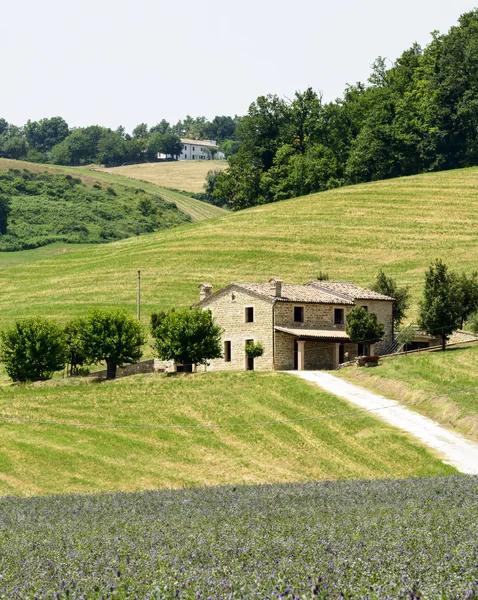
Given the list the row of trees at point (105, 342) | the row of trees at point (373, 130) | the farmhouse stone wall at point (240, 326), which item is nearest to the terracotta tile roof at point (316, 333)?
the farmhouse stone wall at point (240, 326)

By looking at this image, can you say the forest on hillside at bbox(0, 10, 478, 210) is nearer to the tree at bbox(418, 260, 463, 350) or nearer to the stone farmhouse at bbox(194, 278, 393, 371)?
the stone farmhouse at bbox(194, 278, 393, 371)

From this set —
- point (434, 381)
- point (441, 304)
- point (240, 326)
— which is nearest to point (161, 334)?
point (240, 326)

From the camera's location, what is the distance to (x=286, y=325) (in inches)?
2987

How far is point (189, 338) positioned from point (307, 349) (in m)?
8.85

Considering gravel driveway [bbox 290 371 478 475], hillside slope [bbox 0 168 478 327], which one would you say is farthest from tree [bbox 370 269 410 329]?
gravel driveway [bbox 290 371 478 475]

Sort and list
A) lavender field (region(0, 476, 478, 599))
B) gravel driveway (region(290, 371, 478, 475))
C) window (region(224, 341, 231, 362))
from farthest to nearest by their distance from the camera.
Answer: window (region(224, 341, 231, 362)) < gravel driveway (region(290, 371, 478, 475)) < lavender field (region(0, 476, 478, 599))

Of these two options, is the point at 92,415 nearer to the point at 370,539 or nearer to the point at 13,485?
the point at 13,485

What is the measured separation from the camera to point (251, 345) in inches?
2972

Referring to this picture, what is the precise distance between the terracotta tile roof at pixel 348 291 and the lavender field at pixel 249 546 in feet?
185

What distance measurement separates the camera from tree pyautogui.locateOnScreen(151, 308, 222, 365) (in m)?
73.5

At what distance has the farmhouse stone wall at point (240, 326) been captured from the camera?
247ft

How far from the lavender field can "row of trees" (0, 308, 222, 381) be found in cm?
4810

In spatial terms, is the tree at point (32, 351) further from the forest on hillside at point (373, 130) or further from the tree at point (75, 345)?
the forest on hillside at point (373, 130)

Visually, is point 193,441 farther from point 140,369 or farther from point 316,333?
point 140,369
